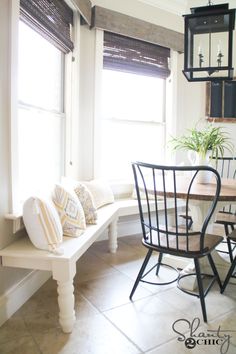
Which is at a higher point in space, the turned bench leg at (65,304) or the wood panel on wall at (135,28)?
the wood panel on wall at (135,28)

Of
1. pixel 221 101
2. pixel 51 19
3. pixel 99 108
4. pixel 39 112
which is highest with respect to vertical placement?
pixel 51 19

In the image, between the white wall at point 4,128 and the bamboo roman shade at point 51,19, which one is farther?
the bamboo roman shade at point 51,19

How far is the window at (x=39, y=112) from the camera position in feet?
7.68

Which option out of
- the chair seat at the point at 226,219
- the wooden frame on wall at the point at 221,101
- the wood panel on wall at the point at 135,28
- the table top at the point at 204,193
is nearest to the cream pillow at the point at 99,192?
the table top at the point at 204,193

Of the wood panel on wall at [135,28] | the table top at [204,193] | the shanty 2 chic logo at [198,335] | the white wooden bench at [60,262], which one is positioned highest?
the wood panel on wall at [135,28]

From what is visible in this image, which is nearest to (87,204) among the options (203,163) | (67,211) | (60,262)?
(67,211)

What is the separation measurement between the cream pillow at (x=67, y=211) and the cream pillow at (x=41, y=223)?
0.21 metres

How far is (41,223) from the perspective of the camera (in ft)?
6.11

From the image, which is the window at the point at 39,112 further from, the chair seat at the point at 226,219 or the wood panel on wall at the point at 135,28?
the chair seat at the point at 226,219

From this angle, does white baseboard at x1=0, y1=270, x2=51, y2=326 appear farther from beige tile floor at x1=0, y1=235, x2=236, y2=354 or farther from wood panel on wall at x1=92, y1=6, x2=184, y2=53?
wood panel on wall at x1=92, y1=6, x2=184, y2=53

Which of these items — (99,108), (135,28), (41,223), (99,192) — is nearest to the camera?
(41,223)

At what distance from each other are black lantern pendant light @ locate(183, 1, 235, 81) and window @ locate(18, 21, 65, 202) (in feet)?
4.03

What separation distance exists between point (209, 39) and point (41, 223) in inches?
66.2

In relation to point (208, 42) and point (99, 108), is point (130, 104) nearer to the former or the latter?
point (99, 108)
